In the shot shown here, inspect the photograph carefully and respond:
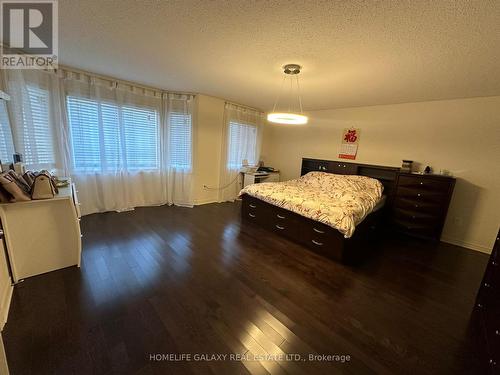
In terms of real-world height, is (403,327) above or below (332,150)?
below

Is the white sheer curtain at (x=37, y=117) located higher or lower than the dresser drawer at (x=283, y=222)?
higher

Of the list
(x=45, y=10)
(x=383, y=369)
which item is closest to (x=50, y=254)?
(x=45, y=10)

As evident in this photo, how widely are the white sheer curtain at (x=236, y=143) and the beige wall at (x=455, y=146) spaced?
2153mm

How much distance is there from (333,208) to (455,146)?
2.50m

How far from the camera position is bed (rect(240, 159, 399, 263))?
248 centimetres

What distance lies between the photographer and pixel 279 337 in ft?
4.77

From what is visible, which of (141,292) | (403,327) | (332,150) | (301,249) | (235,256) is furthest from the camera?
(332,150)

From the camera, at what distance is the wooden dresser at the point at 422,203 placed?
10.2 feet

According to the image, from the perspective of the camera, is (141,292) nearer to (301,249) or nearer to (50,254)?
(50,254)

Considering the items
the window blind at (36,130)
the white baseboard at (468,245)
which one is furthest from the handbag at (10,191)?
the white baseboard at (468,245)

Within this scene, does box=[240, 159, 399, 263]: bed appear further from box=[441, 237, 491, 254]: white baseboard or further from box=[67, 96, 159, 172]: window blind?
box=[67, 96, 159, 172]: window blind

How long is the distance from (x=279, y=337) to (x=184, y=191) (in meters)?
3.45

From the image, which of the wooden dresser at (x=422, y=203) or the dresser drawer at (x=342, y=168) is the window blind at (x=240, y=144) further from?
the wooden dresser at (x=422, y=203)

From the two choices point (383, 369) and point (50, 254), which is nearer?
point (383, 369)
